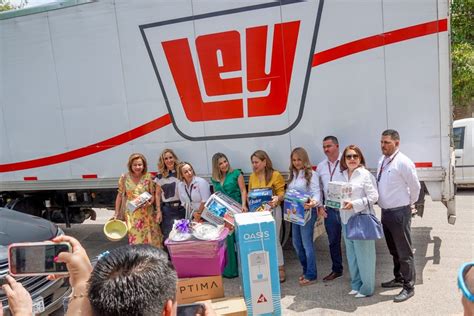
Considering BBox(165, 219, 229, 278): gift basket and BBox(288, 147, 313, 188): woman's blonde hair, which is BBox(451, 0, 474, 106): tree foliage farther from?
BBox(165, 219, 229, 278): gift basket

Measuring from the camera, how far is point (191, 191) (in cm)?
504

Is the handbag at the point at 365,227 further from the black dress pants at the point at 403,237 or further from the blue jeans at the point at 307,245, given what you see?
the blue jeans at the point at 307,245

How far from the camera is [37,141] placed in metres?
6.18

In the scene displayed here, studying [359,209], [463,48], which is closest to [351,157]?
[359,209]

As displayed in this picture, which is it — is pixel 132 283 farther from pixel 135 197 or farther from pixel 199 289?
pixel 135 197

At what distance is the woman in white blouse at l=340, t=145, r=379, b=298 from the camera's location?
4027mm

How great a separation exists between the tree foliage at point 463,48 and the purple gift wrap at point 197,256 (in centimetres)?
981

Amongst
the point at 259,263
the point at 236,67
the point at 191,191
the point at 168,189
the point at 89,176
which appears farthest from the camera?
the point at 89,176

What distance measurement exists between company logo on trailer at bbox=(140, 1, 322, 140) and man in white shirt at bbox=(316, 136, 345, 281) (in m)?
0.55

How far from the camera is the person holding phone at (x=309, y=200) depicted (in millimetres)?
4512

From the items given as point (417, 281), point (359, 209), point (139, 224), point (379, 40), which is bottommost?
point (417, 281)

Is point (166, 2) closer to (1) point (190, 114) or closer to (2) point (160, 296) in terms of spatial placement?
(1) point (190, 114)

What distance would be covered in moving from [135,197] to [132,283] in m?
4.02

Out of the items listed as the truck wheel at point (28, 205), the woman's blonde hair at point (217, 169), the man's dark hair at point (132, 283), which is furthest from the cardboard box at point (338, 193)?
the truck wheel at point (28, 205)
